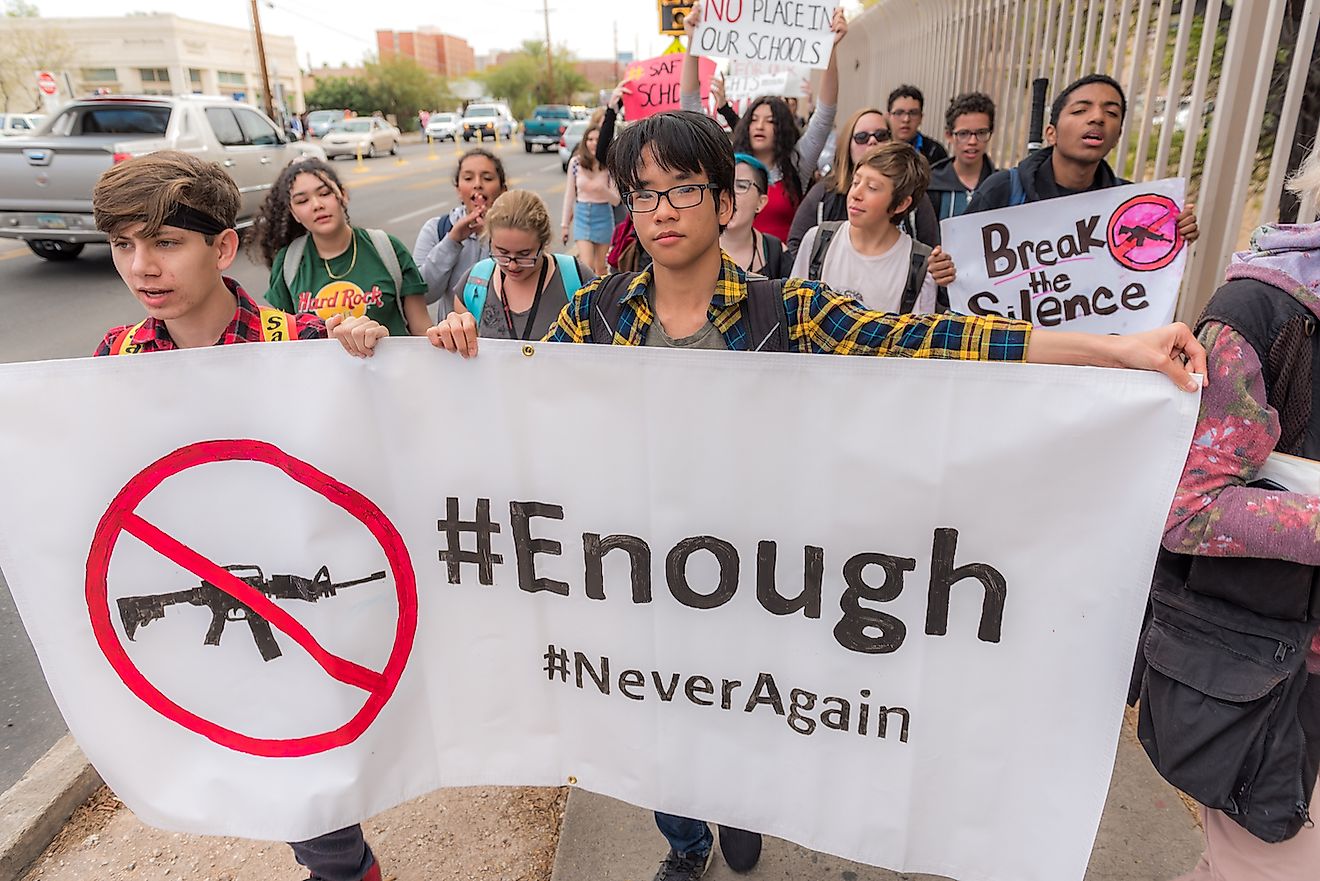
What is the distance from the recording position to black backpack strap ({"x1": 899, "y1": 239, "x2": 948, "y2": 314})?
10.5ft

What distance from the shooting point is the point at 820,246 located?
3445mm

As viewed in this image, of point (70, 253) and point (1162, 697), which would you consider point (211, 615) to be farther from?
point (70, 253)

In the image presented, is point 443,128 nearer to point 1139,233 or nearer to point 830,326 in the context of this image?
point 1139,233

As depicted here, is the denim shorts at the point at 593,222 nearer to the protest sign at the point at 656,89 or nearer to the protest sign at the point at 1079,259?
the protest sign at the point at 656,89

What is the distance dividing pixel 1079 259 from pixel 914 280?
0.56m

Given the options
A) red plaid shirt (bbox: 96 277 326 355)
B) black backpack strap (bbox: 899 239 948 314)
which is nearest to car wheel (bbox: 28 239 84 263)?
red plaid shirt (bbox: 96 277 326 355)

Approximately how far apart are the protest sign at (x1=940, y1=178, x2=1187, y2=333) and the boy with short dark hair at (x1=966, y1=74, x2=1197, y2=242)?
0.39ft

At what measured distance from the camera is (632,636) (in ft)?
5.75

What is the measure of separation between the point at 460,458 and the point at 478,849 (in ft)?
4.05

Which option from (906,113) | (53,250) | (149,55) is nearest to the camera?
(906,113)

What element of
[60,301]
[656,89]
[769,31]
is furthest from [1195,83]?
[60,301]

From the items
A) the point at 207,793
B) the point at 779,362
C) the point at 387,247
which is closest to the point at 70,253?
the point at 387,247

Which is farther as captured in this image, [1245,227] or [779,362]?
[1245,227]

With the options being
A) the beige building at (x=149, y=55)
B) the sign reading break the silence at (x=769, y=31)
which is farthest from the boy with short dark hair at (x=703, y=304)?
the beige building at (x=149, y=55)
